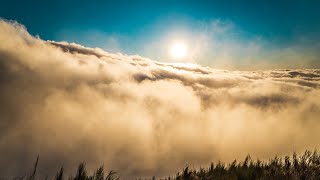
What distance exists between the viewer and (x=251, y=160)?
42.1ft

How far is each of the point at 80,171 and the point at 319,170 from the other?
552 centimetres

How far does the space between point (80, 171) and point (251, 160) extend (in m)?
5.73

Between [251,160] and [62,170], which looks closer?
[62,170]

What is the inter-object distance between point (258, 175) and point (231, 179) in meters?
0.99

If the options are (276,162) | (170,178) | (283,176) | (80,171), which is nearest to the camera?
(80,171)

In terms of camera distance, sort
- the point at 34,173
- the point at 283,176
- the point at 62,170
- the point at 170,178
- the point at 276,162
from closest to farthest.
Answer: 1. the point at 34,173
2. the point at 62,170
3. the point at 283,176
4. the point at 170,178
5. the point at 276,162

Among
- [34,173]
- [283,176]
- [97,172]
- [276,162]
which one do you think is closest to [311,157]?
[276,162]

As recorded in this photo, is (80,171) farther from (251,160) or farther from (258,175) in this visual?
(251,160)

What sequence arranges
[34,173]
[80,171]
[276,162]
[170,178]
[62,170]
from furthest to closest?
1. [276,162]
2. [170,178]
3. [80,171]
4. [62,170]
5. [34,173]

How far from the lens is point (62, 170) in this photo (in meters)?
8.14

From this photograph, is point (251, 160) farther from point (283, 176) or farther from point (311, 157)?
point (283, 176)

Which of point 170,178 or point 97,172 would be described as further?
point 170,178

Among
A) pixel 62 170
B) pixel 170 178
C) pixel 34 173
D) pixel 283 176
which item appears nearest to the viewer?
pixel 34 173

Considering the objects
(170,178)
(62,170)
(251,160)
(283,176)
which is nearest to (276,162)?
(251,160)
